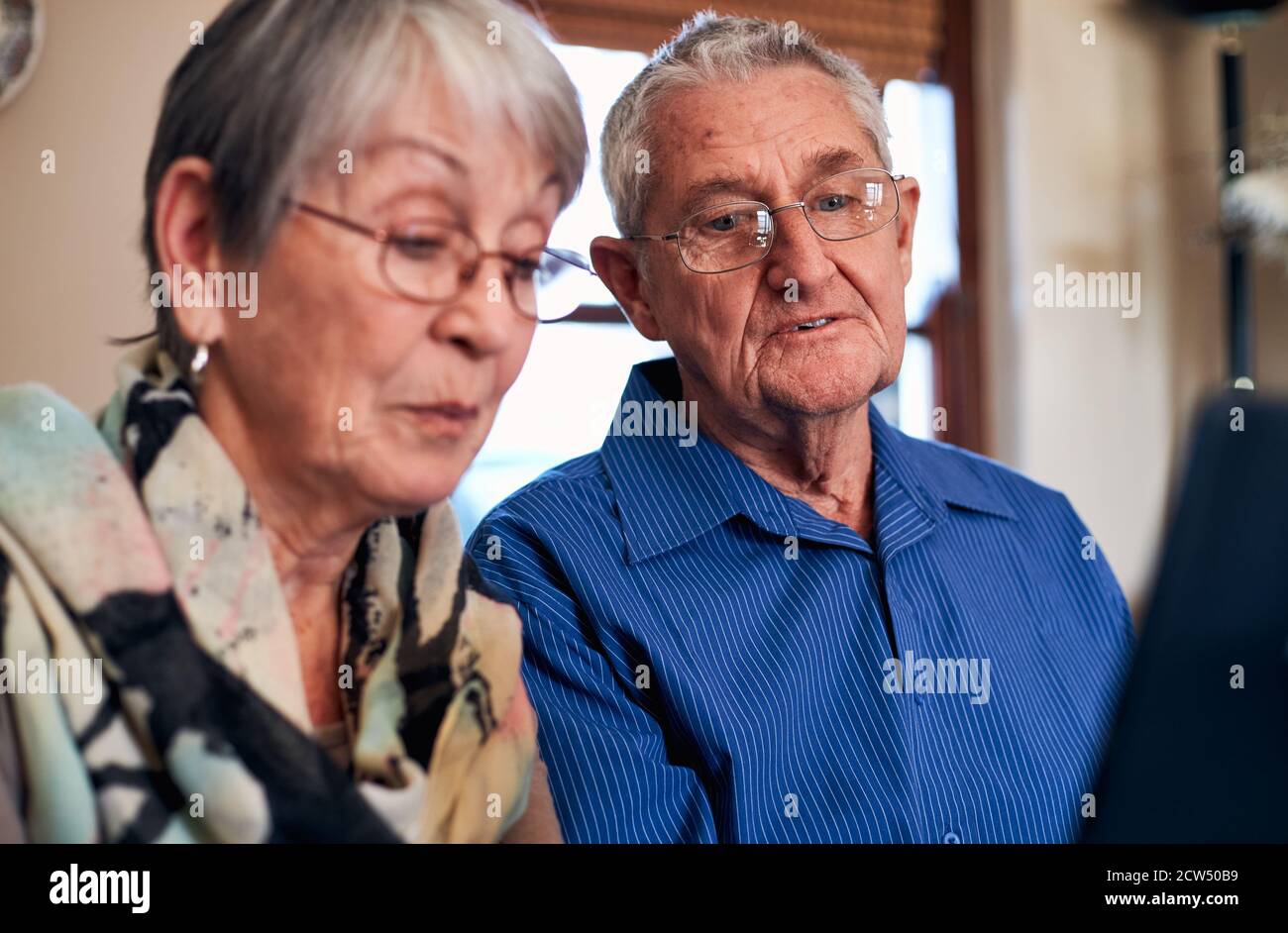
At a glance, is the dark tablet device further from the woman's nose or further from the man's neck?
the woman's nose

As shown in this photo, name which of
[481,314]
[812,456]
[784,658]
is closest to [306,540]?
[481,314]

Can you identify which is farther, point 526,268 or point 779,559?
point 779,559

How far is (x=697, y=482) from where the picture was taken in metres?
1.03

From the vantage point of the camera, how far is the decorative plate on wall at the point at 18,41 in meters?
0.73

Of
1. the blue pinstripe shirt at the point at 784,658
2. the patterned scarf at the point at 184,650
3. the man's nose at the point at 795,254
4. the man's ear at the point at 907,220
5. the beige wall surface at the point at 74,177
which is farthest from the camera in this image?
the man's ear at the point at 907,220

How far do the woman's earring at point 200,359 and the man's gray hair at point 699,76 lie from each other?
18.6 inches

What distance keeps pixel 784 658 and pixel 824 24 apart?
2.27ft

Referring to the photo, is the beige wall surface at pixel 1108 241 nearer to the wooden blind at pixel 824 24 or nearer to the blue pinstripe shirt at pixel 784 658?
the wooden blind at pixel 824 24

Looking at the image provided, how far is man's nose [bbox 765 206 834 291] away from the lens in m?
0.99

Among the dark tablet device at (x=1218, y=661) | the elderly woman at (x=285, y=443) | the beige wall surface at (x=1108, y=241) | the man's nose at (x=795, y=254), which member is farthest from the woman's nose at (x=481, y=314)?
the beige wall surface at (x=1108, y=241)

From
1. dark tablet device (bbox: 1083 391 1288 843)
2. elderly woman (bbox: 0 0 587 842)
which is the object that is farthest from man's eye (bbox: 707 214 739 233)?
dark tablet device (bbox: 1083 391 1288 843)

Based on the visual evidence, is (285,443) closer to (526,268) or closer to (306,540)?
(306,540)

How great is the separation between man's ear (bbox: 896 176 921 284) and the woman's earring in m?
0.65

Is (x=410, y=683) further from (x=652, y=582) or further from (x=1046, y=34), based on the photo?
(x=1046, y=34)
